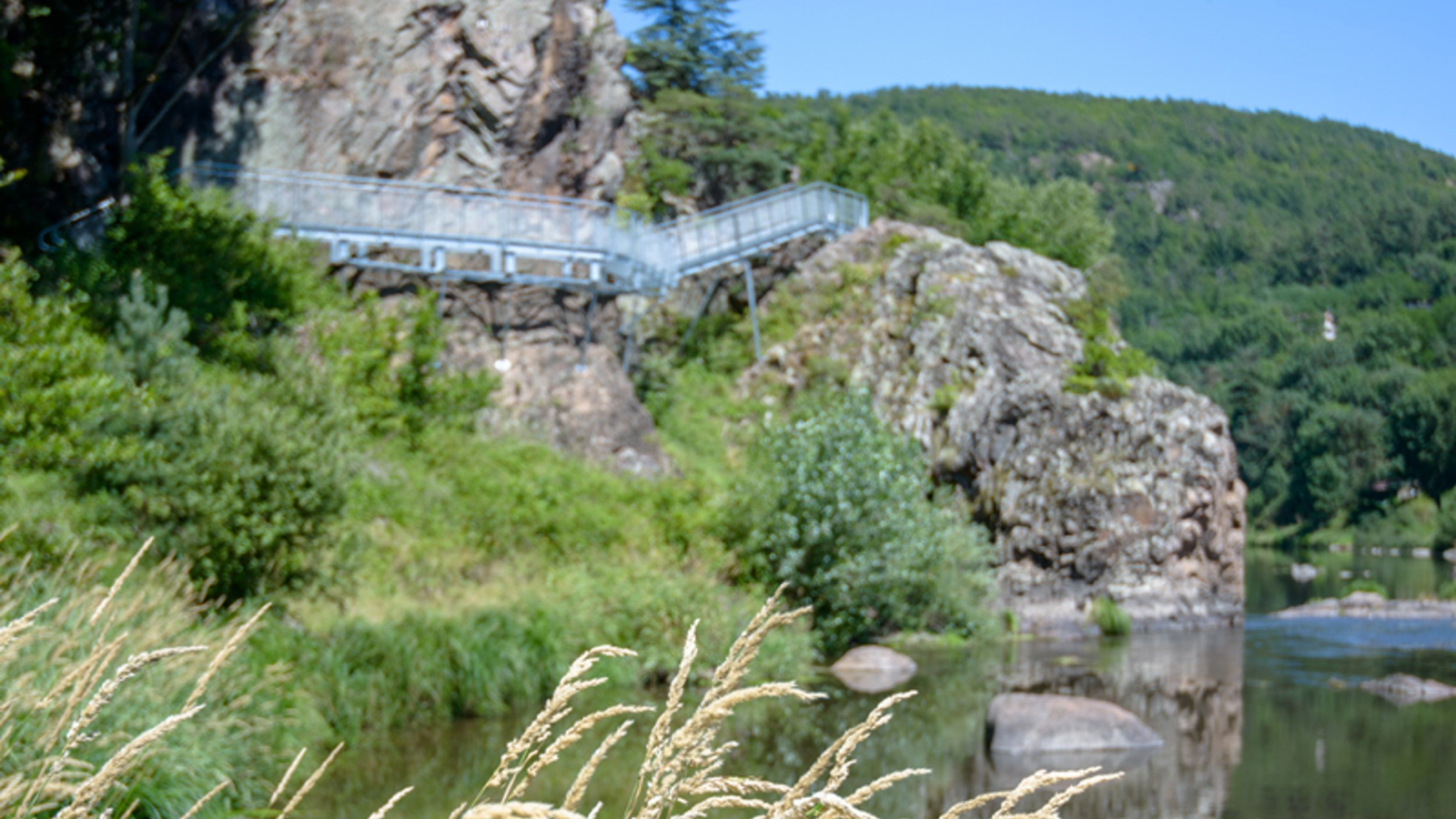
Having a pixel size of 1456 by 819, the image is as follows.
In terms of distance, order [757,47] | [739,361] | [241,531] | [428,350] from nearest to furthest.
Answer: [241,531]
[428,350]
[739,361]
[757,47]

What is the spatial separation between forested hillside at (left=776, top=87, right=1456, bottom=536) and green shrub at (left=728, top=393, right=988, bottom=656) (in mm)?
49714

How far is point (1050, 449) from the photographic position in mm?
28406

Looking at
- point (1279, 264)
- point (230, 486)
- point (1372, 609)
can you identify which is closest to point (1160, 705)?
point (230, 486)

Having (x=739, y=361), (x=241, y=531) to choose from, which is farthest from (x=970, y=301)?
(x=241, y=531)

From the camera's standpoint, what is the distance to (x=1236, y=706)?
709 inches

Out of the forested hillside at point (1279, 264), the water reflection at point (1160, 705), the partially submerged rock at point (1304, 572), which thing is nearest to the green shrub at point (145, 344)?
the water reflection at point (1160, 705)

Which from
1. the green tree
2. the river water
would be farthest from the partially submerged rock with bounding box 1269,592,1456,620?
the green tree

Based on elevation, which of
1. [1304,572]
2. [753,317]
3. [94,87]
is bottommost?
[1304,572]

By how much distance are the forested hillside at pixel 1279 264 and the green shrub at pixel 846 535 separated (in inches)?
1957

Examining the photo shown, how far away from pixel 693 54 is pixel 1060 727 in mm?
30230

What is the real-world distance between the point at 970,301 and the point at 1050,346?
7.16 ft

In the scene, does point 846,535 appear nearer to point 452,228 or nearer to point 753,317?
point 452,228

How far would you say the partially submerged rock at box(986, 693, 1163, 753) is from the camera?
48.3 feet

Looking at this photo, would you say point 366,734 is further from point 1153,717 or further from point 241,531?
point 1153,717
